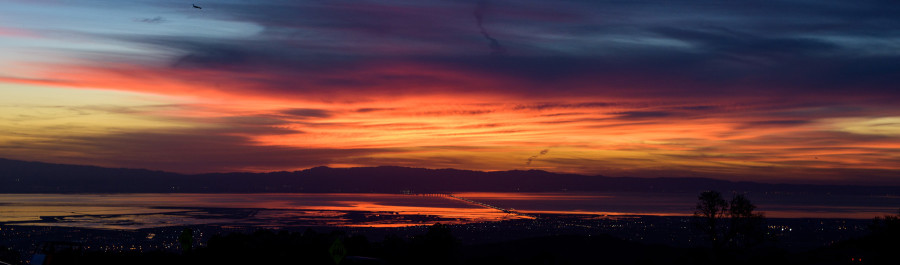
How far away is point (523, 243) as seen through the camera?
295 ft

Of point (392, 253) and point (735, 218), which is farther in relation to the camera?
point (735, 218)

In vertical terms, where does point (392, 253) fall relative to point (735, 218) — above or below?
below

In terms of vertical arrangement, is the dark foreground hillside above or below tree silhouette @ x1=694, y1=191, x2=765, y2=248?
below

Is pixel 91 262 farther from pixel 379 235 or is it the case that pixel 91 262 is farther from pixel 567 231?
pixel 567 231

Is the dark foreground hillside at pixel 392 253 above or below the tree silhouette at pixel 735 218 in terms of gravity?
below

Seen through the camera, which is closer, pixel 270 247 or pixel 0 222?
pixel 270 247

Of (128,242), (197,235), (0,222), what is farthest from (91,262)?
(0,222)

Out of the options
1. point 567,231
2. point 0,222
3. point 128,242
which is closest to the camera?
point 128,242

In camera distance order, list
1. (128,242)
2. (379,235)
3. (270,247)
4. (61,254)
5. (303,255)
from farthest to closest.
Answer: (379,235), (128,242), (270,247), (303,255), (61,254)

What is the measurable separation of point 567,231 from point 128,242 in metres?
84.7

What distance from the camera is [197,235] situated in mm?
162125

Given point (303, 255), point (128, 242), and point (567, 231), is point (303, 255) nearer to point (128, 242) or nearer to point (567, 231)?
point (128, 242)

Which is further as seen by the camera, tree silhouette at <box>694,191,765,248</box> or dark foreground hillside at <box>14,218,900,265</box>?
tree silhouette at <box>694,191,765,248</box>

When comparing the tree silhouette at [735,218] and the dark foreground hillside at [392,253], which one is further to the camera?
the tree silhouette at [735,218]
